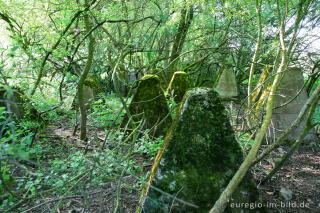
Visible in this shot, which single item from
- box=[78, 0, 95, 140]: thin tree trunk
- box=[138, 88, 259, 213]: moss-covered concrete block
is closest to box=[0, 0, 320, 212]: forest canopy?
box=[78, 0, 95, 140]: thin tree trunk

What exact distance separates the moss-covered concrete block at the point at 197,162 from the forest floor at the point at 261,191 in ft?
1.10

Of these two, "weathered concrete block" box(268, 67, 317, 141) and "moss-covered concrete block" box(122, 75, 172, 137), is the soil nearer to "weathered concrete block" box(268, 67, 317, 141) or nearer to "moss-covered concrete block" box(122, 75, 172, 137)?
"weathered concrete block" box(268, 67, 317, 141)

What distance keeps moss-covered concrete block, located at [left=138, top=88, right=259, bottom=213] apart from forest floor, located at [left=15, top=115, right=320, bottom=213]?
335mm

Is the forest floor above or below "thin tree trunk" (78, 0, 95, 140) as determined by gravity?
below

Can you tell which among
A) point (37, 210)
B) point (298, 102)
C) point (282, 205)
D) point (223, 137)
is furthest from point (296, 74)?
point (37, 210)

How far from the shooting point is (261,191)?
2748 millimetres

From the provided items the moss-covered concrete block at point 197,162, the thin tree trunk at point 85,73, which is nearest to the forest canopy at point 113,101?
the thin tree trunk at point 85,73

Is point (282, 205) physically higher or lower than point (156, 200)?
lower

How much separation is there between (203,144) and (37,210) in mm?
2191

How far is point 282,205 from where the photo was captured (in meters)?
2.46

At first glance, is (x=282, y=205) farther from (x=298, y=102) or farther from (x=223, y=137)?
(x=298, y=102)

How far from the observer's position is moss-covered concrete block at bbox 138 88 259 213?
194 cm

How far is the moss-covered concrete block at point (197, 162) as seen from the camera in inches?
76.5

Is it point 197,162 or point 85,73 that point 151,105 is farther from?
point 197,162
